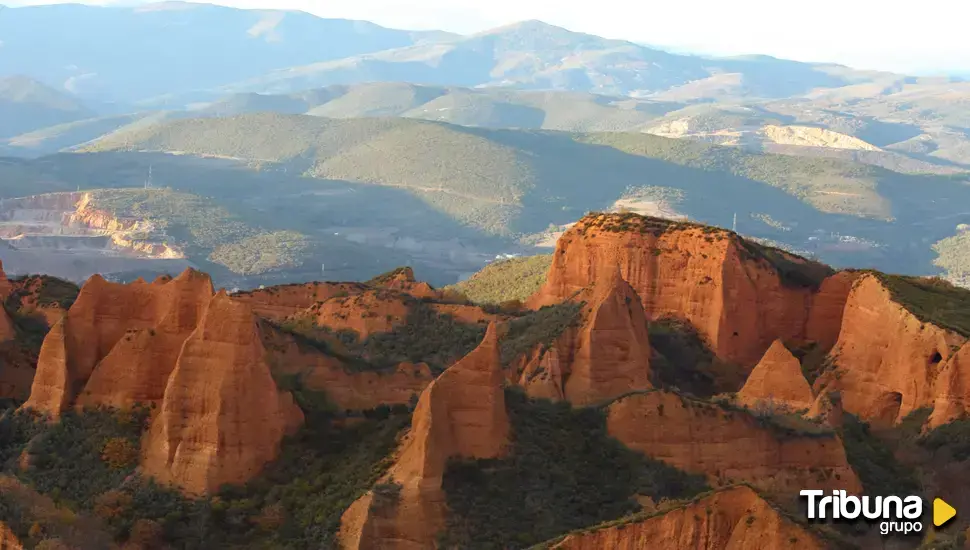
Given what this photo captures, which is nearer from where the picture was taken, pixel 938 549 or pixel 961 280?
pixel 938 549

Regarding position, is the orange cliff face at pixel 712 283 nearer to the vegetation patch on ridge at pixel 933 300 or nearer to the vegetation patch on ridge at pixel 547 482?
the vegetation patch on ridge at pixel 933 300

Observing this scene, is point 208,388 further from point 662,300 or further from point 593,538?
point 662,300

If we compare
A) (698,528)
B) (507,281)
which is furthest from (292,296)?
(698,528)

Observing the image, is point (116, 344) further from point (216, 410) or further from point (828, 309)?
point (828, 309)

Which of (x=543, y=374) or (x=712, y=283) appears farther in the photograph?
(x=712, y=283)

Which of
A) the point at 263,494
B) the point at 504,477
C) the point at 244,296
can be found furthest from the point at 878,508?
the point at 244,296

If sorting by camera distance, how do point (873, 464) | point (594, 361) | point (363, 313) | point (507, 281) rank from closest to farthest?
1. point (873, 464)
2. point (594, 361)
3. point (363, 313)
4. point (507, 281)
